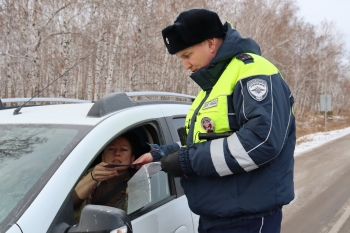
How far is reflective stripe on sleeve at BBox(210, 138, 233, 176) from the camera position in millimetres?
1644

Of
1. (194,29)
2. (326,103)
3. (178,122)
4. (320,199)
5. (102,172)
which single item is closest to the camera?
(194,29)

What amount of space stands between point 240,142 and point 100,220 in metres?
0.70

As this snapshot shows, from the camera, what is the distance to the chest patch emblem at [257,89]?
5.35 feet

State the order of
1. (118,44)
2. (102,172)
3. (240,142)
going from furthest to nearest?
(118,44), (102,172), (240,142)

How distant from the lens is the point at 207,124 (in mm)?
1759

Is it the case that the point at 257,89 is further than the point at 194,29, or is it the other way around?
the point at 194,29

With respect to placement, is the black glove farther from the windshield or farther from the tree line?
the tree line

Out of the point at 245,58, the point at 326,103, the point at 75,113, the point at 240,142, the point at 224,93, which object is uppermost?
the point at 245,58

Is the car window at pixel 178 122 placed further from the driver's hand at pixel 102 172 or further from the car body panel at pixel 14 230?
the car body panel at pixel 14 230

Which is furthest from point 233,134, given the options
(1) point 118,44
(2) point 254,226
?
(1) point 118,44

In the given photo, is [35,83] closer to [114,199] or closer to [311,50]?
[114,199]

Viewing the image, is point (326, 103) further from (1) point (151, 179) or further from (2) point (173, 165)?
(2) point (173, 165)

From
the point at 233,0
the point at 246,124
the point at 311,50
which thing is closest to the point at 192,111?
the point at 246,124

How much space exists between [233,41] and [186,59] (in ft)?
0.93
